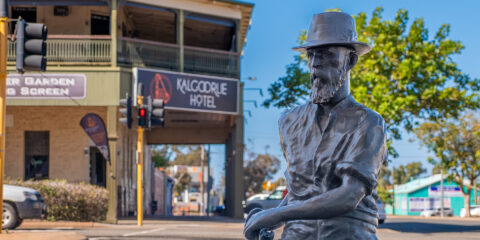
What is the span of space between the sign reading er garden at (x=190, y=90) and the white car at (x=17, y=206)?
7693 mm

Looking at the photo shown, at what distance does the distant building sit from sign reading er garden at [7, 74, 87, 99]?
189 feet

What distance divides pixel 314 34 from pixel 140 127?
15.8 metres

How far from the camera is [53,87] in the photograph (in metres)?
22.0

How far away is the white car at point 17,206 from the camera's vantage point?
14.6 meters

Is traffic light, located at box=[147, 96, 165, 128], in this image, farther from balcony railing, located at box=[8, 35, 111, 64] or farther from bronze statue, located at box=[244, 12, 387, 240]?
bronze statue, located at box=[244, 12, 387, 240]

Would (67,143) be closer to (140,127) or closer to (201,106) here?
(201,106)

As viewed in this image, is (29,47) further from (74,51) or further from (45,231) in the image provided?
(74,51)

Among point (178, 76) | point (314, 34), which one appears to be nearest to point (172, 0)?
point (178, 76)

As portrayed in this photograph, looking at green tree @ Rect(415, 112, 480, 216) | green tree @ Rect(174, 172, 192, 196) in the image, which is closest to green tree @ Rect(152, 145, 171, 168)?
green tree @ Rect(174, 172, 192, 196)

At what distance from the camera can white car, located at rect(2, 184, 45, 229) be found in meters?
14.6

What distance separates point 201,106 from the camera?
23.6 metres

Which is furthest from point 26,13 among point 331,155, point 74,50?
point 331,155

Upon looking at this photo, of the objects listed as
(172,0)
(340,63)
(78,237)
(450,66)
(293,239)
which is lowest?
(78,237)

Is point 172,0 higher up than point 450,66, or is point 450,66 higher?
point 172,0
